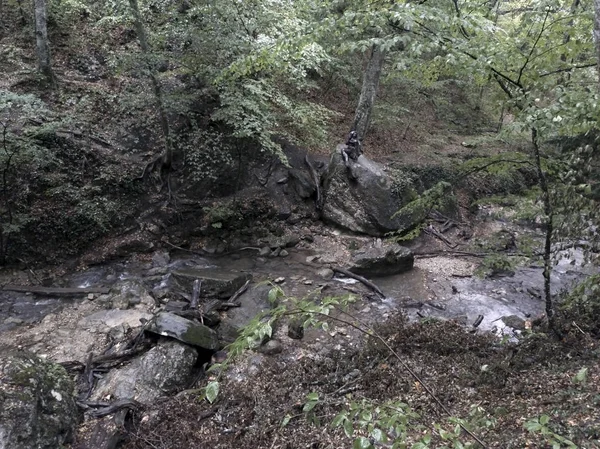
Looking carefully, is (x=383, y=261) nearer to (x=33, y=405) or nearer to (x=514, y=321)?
(x=514, y=321)

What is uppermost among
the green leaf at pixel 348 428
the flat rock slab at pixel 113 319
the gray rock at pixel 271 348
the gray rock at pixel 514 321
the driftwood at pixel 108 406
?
the green leaf at pixel 348 428

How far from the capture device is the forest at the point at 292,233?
4.17 meters

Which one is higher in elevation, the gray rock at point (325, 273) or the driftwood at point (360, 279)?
the driftwood at point (360, 279)

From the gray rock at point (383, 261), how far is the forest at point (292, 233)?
1.9 inches

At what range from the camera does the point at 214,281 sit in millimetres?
8625

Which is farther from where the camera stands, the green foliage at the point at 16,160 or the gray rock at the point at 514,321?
the green foliage at the point at 16,160

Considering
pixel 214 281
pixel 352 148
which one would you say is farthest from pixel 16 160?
pixel 352 148

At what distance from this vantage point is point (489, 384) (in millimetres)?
4750

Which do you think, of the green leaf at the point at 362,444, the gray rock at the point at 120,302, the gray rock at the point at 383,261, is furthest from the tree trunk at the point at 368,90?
the green leaf at the point at 362,444

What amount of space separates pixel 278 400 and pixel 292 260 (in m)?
5.55

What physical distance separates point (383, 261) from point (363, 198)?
263 cm

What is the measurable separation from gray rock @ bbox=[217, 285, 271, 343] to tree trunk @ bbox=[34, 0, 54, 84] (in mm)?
8720

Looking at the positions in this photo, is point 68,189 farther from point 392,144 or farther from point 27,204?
point 392,144

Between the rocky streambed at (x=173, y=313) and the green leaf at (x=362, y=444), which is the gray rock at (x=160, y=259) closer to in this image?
the rocky streambed at (x=173, y=313)
